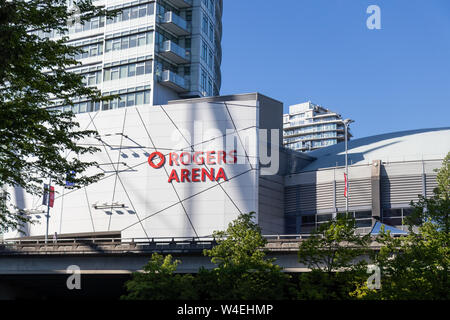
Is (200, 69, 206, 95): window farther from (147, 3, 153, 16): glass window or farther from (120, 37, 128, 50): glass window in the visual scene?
(120, 37, 128, 50): glass window

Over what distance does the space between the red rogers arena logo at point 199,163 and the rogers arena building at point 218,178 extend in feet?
0.42

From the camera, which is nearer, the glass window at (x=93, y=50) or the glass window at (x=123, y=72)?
the glass window at (x=123, y=72)

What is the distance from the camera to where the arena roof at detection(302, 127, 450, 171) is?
289 ft

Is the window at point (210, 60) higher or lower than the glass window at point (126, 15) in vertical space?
lower

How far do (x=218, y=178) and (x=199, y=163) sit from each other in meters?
3.25

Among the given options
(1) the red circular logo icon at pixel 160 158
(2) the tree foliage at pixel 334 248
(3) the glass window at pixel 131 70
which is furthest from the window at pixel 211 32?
(2) the tree foliage at pixel 334 248

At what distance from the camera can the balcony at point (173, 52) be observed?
9868 cm

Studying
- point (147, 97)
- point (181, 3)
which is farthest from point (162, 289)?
point (181, 3)

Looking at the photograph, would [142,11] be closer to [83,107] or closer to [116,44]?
[116,44]

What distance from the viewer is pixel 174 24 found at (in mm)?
99812

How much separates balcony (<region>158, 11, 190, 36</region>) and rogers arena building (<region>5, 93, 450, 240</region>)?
15365mm

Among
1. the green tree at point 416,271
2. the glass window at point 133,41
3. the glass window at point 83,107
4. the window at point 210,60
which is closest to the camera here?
the green tree at point 416,271

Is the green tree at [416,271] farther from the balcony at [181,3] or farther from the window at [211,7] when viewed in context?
the window at [211,7]
